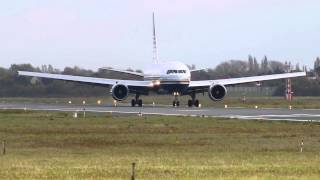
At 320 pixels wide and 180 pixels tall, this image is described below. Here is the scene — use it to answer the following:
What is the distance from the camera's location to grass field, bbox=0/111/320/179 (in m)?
22.5

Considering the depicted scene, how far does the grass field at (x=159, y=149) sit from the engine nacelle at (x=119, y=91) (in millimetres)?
26815

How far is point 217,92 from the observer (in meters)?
81.0

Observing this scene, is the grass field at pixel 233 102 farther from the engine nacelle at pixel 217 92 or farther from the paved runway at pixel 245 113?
the paved runway at pixel 245 113

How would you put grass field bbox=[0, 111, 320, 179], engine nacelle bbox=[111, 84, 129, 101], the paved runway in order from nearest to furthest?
grass field bbox=[0, 111, 320, 179] < the paved runway < engine nacelle bbox=[111, 84, 129, 101]

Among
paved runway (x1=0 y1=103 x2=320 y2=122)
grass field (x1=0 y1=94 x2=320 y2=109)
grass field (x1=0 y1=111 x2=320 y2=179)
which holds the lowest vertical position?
grass field (x1=0 y1=111 x2=320 y2=179)

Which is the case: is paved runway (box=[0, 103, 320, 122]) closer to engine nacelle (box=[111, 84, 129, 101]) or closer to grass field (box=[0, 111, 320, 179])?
grass field (box=[0, 111, 320, 179])

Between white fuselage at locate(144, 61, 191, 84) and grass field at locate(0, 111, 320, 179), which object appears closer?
grass field at locate(0, 111, 320, 179)

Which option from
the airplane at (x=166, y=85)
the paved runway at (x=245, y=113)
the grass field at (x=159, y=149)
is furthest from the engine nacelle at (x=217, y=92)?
the grass field at (x=159, y=149)

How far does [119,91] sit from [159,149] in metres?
48.1

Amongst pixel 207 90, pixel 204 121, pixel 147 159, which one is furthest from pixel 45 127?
pixel 207 90

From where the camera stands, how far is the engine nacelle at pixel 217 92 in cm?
8075

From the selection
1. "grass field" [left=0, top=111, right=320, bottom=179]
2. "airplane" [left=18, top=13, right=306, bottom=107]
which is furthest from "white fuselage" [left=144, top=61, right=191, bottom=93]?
"grass field" [left=0, top=111, right=320, bottom=179]

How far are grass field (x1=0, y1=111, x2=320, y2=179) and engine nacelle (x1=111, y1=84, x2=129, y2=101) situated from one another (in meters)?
26.8

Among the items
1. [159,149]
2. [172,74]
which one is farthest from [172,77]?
[159,149]
